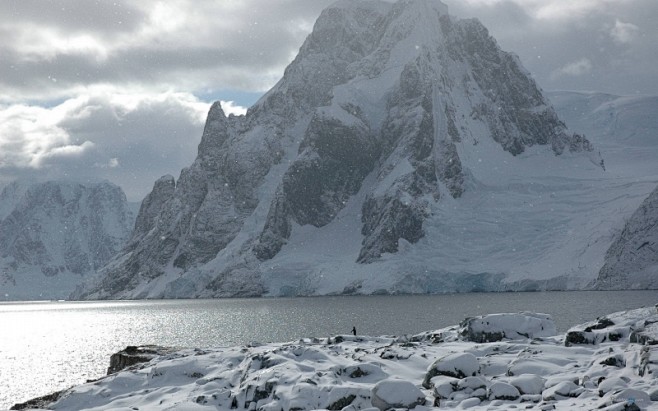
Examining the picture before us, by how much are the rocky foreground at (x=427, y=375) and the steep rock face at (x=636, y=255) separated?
561 feet

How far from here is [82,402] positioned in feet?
86.7

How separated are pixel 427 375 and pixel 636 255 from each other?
611 ft

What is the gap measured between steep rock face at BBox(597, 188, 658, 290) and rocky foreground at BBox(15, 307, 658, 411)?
561 feet

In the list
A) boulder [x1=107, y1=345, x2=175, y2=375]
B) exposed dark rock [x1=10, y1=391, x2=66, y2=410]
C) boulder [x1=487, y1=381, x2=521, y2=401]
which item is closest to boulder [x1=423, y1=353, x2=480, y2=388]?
boulder [x1=487, y1=381, x2=521, y2=401]

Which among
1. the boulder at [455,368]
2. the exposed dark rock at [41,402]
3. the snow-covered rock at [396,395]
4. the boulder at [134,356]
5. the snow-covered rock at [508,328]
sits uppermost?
the snow-covered rock at [508,328]

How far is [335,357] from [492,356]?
21.8 ft

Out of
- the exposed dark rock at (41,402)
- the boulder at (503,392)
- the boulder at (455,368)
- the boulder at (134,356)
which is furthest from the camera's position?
the boulder at (134,356)

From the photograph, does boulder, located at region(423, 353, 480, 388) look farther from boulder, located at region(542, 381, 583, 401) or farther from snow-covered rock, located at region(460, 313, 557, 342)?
snow-covered rock, located at region(460, 313, 557, 342)

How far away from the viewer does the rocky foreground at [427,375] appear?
20.7 m

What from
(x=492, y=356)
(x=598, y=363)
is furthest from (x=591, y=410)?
(x=492, y=356)

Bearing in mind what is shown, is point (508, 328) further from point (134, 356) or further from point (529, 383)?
point (134, 356)

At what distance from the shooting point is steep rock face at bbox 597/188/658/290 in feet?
609

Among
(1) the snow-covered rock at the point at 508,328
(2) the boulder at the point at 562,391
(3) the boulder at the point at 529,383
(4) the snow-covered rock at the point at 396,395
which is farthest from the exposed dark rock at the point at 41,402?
(2) the boulder at the point at 562,391

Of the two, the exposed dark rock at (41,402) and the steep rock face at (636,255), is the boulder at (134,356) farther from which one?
the steep rock face at (636,255)
